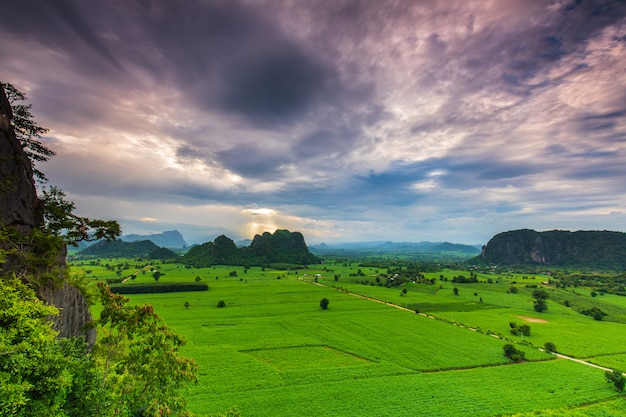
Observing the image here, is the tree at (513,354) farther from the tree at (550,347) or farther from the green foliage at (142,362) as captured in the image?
the green foliage at (142,362)

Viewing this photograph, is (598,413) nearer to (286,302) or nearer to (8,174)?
(8,174)

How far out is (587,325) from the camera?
8062cm

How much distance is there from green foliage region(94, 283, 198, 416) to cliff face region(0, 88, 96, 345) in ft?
9.64

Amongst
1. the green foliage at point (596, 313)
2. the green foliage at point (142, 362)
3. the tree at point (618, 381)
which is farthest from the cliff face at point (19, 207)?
the green foliage at point (596, 313)

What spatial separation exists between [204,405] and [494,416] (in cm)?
3406

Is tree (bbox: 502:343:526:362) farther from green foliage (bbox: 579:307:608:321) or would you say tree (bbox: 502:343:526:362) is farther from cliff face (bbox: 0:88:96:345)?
cliff face (bbox: 0:88:96:345)

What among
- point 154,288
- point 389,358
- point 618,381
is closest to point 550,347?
point 618,381

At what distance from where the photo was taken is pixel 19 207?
2216 centimetres

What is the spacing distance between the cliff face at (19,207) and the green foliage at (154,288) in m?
100

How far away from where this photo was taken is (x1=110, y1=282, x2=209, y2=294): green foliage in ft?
367

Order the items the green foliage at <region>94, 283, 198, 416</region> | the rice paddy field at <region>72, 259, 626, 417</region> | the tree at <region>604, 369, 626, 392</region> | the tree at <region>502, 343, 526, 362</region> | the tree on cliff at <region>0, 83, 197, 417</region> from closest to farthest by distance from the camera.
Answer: the tree on cliff at <region>0, 83, 197, 417</region>
the green foliage at <region>94, 283, 198, 416</region>
the rice paddy field at <region>72, 259, 626, 417</region>
the tree at <region>604, 369, 626, 392</region>
the tree at <region>502, 343, 526, 362</region>

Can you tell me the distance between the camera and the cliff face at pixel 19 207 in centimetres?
2027

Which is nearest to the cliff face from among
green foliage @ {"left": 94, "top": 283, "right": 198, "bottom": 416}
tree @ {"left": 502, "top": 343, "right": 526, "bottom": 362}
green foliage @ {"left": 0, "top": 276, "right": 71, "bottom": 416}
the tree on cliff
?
the tree on cliff

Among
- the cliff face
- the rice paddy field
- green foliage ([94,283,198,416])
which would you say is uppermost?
the cliff face
